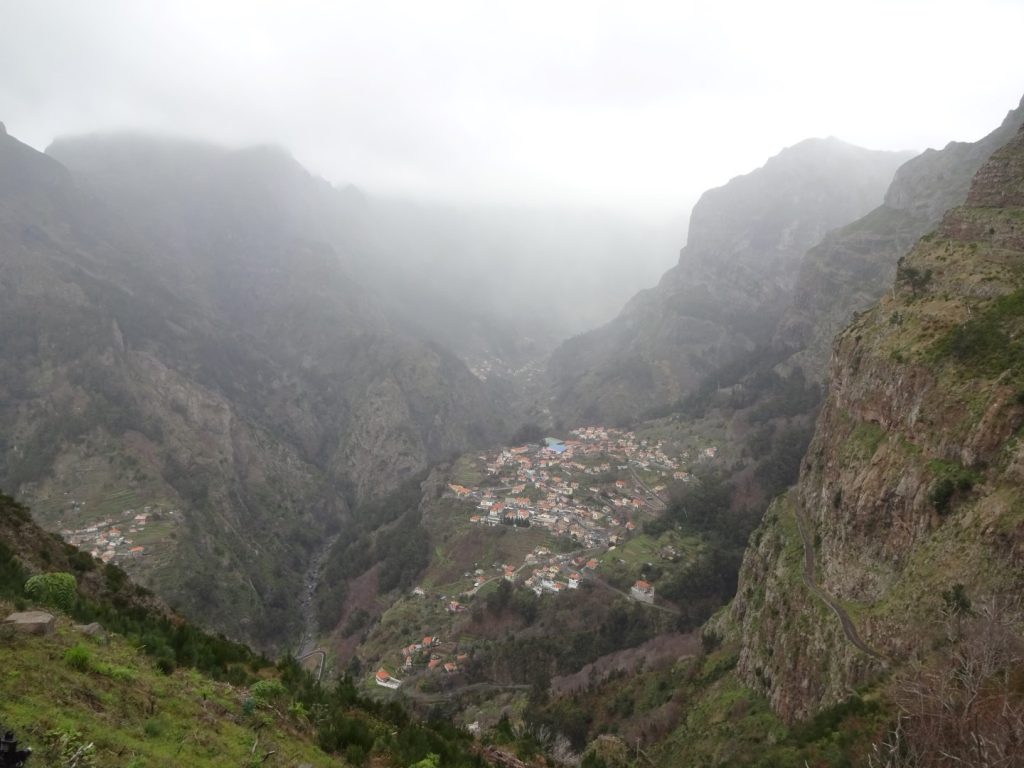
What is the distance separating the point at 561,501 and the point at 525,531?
14774mm

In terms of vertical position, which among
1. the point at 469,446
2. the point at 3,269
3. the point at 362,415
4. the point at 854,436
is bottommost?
the point at 469,446

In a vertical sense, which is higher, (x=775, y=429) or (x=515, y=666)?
(x=775, y=429)

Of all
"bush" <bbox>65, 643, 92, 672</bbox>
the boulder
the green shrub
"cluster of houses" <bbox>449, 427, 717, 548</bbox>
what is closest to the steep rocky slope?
"cluster of houses" <bbox>449, 427, 717, 548</bbox>

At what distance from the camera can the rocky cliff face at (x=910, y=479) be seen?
2561 centimetres

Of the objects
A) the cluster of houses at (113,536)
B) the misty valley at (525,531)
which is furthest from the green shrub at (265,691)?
the cluster of houses at (113,536)

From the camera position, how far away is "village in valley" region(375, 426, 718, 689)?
2982 inches

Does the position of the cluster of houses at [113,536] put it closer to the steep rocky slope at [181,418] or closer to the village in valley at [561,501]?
the steep rocky slope at [181,418]

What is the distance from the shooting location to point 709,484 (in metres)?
→ 103

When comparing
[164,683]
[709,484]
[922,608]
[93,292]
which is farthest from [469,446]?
[164,683]

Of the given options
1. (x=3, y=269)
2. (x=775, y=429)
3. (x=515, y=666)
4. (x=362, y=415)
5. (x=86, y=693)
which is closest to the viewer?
(x=86, y=693)

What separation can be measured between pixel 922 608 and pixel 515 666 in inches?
1890

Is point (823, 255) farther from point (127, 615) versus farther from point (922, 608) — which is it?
point (127, 615)

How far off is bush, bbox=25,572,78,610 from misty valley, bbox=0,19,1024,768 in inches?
2.9

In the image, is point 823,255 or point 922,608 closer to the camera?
point 922,608
